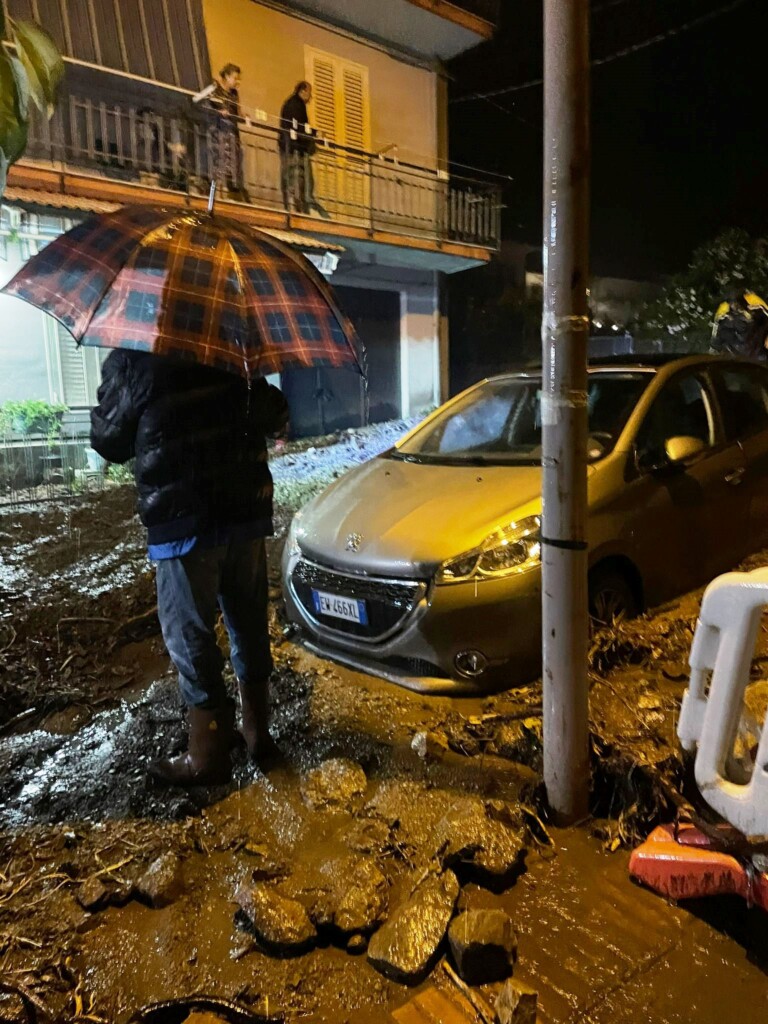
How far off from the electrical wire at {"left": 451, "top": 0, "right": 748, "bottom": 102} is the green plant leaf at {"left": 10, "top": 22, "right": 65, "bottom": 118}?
35.9ft

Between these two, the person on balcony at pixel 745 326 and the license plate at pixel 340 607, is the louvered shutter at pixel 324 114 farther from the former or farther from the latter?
the license plate at pixel 340 607

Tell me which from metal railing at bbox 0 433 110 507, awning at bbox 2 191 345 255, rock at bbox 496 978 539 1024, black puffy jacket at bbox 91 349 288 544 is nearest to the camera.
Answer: rock at bbox 496 978 539 1024

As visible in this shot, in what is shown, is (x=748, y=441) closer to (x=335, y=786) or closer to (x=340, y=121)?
(x=335, y=786)

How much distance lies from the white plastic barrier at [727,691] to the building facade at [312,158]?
24.5ft

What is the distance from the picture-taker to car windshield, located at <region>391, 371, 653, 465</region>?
439cm

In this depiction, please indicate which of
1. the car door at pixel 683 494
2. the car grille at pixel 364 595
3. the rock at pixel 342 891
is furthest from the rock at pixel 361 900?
the car door at pixel 683 494

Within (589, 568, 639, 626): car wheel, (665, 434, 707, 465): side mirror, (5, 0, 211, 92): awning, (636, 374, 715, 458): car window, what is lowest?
(589, 568, 639, 626): car wheel

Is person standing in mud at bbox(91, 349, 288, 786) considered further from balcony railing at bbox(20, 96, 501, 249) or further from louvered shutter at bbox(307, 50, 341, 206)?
louvered shutter at bbox(307, 50, 341, 206)

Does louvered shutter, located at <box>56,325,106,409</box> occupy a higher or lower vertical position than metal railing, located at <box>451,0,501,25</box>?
lower

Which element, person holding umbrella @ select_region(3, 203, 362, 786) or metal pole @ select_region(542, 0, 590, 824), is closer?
metal pole @ select_region(542, 0, 590, 824)

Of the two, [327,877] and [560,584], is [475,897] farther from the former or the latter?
[560,584]

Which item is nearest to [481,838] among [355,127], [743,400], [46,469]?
[743,400]

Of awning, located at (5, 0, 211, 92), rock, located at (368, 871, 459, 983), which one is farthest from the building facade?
rock, located at (368, 871, 459, 983)

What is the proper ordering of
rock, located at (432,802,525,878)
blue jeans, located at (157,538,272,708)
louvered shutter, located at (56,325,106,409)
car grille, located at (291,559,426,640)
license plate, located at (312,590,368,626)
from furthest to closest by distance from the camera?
1. louvered shutter, located at (56,325,106,409)
2. license plate, located at (312,590,368,626)
3. car grille, located at (291,559,426,640)
4. blue jeans, located at (157,538,272,708)
5. rock, located at (432,802,525,878)
